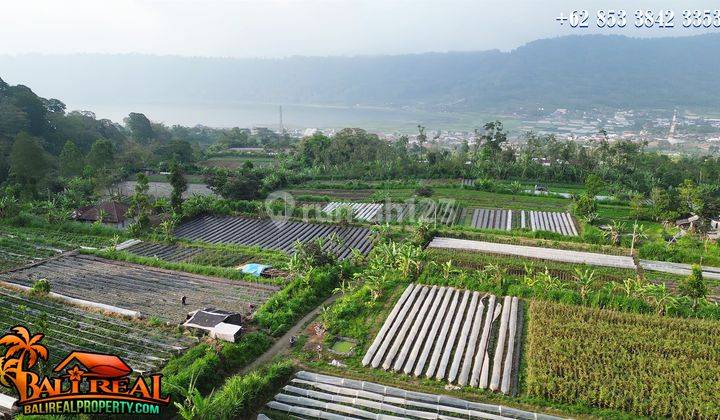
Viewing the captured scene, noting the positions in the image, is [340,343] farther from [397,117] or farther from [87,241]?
[397,117]

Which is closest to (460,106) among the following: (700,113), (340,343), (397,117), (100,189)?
(397,117)

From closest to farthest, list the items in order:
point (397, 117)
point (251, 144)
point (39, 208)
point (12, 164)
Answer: point (39, 208) < point (12, 164) < point (251, 144) < point (397, 117)

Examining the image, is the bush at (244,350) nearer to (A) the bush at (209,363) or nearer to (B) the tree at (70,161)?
(A) the bush at (209,363)

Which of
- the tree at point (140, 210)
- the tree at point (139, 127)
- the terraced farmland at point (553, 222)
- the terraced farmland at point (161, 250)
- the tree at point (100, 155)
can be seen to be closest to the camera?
the terraced farmland at point (161, 250)

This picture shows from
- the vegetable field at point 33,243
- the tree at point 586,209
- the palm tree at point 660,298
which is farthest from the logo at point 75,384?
the tree at point 586,209

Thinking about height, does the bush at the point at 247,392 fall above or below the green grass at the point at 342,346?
above

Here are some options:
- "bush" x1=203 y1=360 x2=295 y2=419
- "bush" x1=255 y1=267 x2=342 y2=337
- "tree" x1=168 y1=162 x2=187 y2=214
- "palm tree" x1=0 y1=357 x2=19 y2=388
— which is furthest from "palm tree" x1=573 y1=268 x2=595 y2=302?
"tree" x1=168 y1=162 x2=187 y2=214

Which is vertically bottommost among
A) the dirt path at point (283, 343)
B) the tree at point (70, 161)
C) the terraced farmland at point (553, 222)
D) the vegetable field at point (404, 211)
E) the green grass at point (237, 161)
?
the dirt path at point (283, 343)
